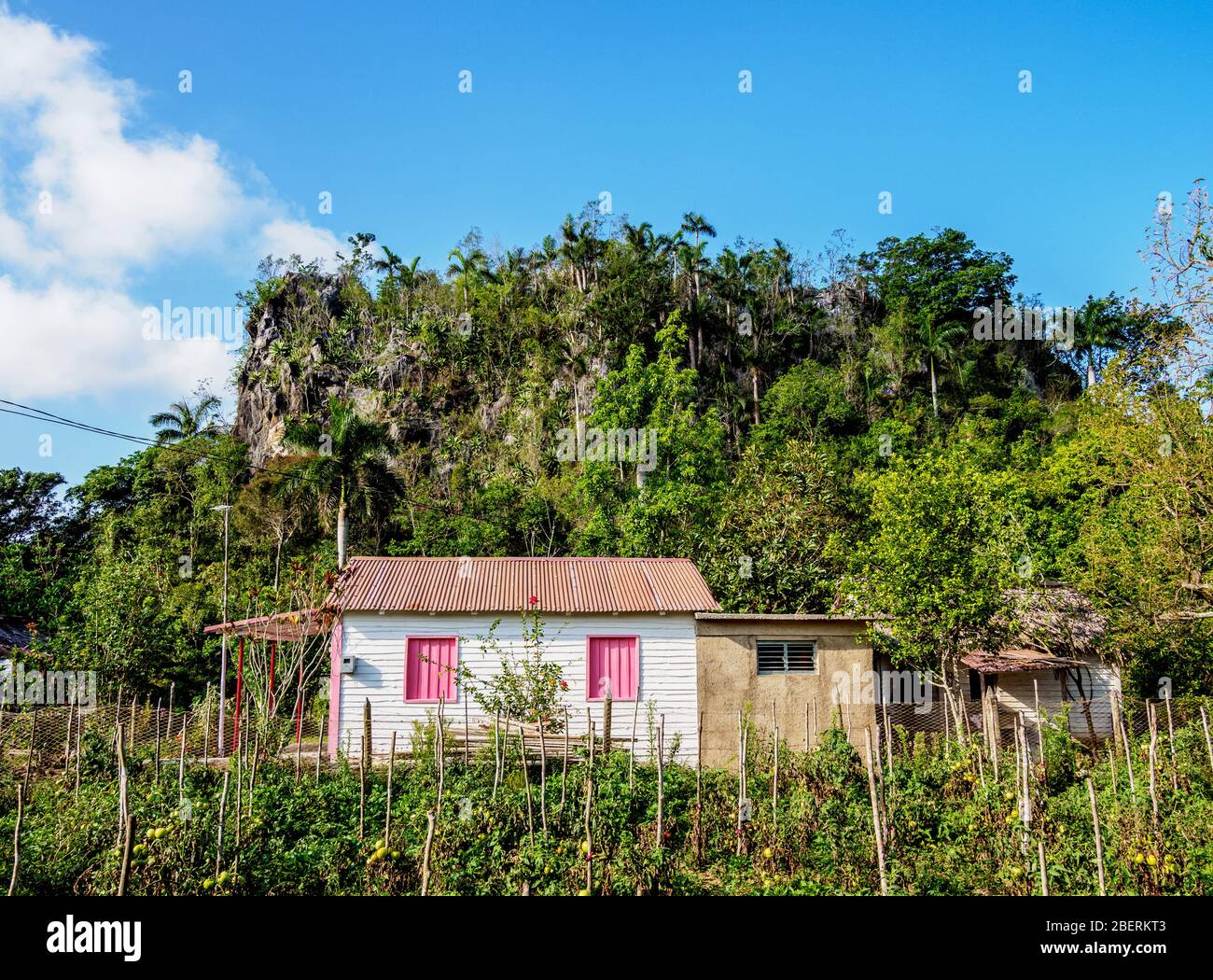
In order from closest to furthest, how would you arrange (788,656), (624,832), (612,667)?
(624,832) < (788,656) < (612,667)

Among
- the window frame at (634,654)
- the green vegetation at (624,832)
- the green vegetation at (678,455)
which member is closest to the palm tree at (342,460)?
the green vegetation at (678,455)

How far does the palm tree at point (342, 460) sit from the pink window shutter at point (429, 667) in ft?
47.5

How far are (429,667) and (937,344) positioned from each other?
40353 millimetres

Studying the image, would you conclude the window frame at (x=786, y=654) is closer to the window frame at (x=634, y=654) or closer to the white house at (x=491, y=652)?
the white house at (x=491, y=652)

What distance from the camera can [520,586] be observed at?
60.8 ft

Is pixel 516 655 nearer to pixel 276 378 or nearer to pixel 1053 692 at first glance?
pixel 1053 692

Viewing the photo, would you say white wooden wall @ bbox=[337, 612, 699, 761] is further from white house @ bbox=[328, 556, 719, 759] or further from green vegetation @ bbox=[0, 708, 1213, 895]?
green vegetation @ bbox=[0, 708, 1213, 895]

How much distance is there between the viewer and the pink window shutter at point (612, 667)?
690 inches

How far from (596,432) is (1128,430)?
2040 cm

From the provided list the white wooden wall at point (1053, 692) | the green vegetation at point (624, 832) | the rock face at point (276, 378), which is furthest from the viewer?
the rock face at point (276, 378)

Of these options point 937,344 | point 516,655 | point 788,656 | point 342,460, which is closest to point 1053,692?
point 788,656

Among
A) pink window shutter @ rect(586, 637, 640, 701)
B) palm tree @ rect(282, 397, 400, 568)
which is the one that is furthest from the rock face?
pink window shutter @ rect(586, 637, 640, 701)
